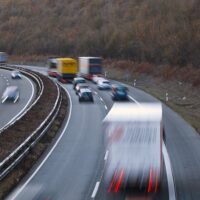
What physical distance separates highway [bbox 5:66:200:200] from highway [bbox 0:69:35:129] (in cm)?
507

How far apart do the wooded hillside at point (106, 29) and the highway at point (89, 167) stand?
126 feet

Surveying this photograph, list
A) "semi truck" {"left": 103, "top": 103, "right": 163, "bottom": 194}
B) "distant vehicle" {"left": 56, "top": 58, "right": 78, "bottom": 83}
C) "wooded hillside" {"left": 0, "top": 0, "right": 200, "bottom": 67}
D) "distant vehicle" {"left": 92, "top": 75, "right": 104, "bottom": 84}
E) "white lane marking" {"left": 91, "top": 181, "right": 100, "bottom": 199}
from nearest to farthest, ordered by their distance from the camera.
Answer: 1. "semi truck" {"left": 103, "top": 103, "right": 163, "bottom": 194}
2. "white lane marking" {"left": 91, "top": 181, "right": 100, "bottom": 199}
3. "distant vehicle" {"left": 92, "top": 75, "right": 104, "bottom": 84}
4. "distant vehicle" {"left": 56, "top": 58, "right": 78, "bottom": 83}
5. "wooded hillside" {"left": 0, "top": 0, "right": 200, "bottom": 67}

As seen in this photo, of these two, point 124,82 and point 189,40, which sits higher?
point 189,40

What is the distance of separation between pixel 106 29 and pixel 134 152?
86.7 meters

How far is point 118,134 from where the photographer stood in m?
18.1

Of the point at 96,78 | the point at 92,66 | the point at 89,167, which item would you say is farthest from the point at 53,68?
the point at 89,167

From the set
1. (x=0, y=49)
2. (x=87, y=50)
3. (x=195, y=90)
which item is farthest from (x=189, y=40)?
(x=0, y=49)

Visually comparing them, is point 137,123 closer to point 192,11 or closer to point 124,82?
point 124,82

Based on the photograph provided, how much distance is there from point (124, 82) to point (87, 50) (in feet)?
119

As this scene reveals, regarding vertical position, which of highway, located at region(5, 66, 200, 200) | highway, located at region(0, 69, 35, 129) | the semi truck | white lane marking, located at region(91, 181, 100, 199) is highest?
the semi truck

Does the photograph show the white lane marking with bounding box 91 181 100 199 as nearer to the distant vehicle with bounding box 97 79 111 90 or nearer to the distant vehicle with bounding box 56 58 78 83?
the distant vehicle with bounding box 97 79 111 90

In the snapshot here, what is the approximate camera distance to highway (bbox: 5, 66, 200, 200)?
1883 cm

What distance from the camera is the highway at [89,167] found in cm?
1883

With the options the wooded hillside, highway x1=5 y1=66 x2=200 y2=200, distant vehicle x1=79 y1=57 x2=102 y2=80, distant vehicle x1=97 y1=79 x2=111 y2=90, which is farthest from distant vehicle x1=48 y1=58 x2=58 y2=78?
highway x1=5 y1=66 x2=200 y2=200
